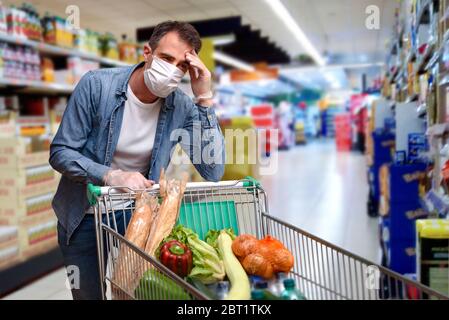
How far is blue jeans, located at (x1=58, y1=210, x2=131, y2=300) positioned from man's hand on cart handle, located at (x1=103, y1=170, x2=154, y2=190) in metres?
0.26

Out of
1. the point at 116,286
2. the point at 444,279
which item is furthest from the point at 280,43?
the point at 116,286

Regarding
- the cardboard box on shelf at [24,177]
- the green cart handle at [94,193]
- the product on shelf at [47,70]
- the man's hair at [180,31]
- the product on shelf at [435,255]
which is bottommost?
the product on shelf at [435,255]

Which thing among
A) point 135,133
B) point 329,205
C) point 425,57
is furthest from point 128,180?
point 329,205

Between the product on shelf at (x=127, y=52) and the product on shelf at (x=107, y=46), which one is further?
the product on shelf at (x=127, y=52)

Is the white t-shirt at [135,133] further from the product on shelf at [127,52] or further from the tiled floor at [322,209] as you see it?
the product on shelf at [127,52]

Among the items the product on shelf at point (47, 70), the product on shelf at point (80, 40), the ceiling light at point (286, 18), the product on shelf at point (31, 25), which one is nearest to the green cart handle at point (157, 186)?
the product on shelf at point (31, 25)

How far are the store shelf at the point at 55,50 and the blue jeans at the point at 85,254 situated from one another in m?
2.71

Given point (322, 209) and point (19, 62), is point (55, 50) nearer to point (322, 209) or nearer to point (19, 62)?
point (19, 62)

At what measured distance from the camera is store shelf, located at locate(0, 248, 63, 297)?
3.47 m

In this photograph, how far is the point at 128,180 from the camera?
1.42m

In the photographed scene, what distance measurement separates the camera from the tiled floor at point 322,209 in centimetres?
377

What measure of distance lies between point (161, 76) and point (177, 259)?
2.07ft
